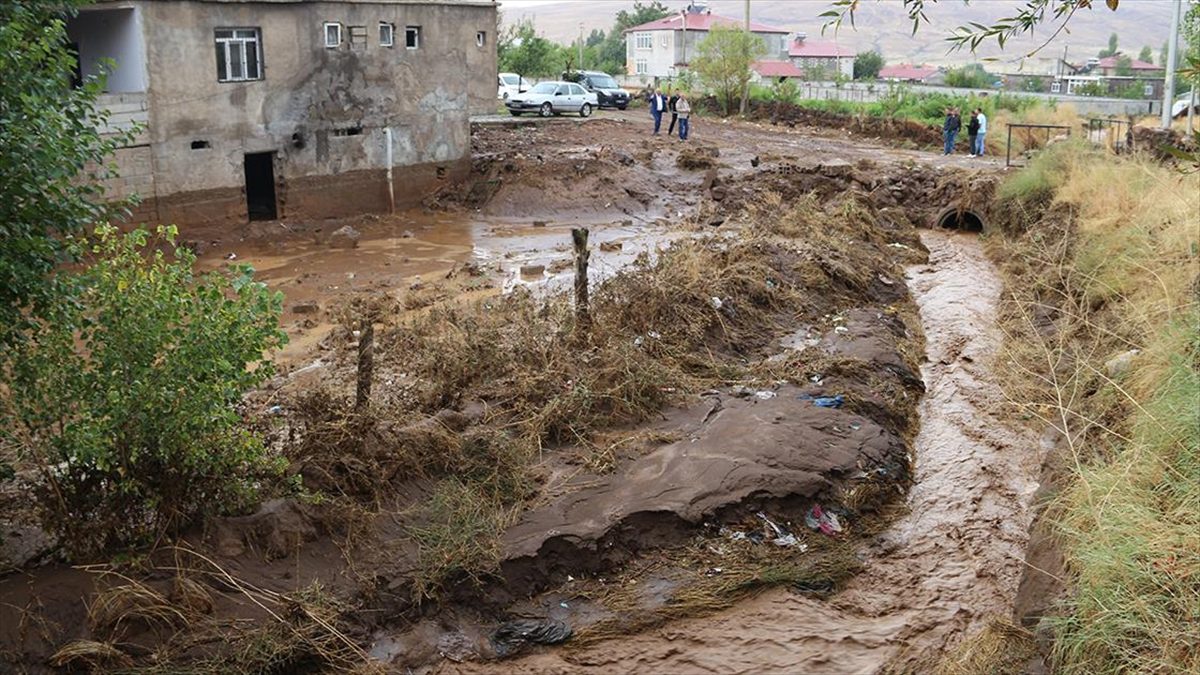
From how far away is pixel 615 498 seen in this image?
8.85 meters

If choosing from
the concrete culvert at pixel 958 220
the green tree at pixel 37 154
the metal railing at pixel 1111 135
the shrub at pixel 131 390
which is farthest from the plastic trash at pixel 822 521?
the metal railing at pixel 1111 135

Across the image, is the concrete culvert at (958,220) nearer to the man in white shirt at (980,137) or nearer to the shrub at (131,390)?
the man in white shirt at (980,137)

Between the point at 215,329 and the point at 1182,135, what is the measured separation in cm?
2127

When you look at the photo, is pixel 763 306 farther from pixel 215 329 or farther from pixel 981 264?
pixel 215 329

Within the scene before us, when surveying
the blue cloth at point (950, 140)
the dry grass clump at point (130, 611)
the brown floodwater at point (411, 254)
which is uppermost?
the blue cloth at point (950, 140)

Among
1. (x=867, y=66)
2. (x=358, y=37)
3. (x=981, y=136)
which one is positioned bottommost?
(x=981, y=136)

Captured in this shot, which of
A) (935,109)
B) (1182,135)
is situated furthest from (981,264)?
(935,109)

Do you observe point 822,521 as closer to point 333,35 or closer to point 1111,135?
point 333,35

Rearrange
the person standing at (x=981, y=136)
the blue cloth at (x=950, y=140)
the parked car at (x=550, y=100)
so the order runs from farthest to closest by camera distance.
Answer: the parked car at (x=550, y=100), the blue cloth at (x=950, y=140), the person standing at (x=981, y=136)

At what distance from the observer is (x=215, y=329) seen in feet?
22.2

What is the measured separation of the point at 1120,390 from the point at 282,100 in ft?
57.1

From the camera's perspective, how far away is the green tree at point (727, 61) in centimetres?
3803

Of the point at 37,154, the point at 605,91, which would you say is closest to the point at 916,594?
the point at 37,154

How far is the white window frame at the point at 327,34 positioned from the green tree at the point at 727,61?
19.1 meters
